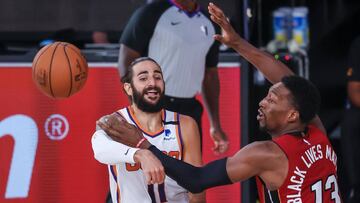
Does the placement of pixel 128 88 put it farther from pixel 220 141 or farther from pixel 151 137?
pixel 220 141

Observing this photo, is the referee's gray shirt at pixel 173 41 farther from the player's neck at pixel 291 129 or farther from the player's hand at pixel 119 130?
the player's hand at pixel 119 130

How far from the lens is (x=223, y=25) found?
572 centimetres

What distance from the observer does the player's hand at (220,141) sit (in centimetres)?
770

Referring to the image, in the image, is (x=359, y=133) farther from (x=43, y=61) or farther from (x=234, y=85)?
(x=43, y=61)

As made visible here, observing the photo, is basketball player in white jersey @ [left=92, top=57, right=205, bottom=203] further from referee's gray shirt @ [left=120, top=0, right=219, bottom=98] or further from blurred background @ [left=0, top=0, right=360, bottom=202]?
blurred background @ [left=0, top=0, right=360, bottom=202]

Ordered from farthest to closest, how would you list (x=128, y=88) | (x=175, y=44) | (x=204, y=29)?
(x=204, y=29), (x=175, y=44), (x=128, y=88)

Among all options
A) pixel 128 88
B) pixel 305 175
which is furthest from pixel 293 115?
pixel 128 88

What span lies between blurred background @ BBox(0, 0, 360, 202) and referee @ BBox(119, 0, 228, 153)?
62 cm

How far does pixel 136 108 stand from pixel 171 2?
5.67 ft

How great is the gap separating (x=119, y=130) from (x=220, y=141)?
9.01 feet

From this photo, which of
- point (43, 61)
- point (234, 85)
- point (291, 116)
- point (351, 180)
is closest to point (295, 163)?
point (291, 116)

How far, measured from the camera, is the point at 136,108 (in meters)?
5.88

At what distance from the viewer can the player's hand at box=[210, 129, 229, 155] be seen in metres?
7.70

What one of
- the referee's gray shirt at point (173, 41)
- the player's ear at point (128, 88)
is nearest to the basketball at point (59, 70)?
the referee's gray shirt at point (173, 41)
